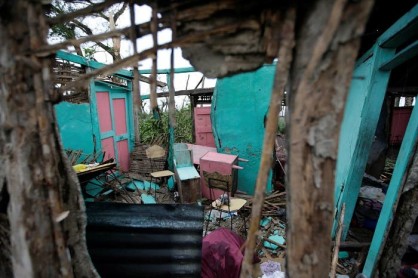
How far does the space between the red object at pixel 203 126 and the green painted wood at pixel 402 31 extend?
6.99 metres

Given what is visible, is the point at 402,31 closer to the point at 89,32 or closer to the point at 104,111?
the point at 104,111

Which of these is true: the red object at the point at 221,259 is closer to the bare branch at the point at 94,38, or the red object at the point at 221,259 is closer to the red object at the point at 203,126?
the bare branch at the point at 94,38

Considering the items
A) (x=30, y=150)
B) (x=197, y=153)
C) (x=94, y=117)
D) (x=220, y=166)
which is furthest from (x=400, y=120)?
(x=30, y=150)

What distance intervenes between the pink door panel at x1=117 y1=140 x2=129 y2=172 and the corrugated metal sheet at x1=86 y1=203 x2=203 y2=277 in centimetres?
559

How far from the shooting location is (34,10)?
1168mm

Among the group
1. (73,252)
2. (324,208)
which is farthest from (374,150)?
(73,252)

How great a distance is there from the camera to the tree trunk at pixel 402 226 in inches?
99.1

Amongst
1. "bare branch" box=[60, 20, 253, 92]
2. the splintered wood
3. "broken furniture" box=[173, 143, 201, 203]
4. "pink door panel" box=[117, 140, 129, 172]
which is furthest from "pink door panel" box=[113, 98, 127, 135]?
"bare branch" box=[60, 20, 253, 92]

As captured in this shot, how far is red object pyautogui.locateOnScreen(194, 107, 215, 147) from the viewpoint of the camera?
9688 millimetres

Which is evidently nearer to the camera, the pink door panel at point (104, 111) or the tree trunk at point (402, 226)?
the tree trunk at point (402, 226)

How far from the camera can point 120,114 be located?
7922 mm

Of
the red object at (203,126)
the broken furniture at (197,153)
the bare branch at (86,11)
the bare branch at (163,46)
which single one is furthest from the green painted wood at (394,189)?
the red object at (203,126)

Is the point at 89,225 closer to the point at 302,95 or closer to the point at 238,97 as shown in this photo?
the point at 302,95

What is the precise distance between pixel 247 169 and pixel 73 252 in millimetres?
5484
